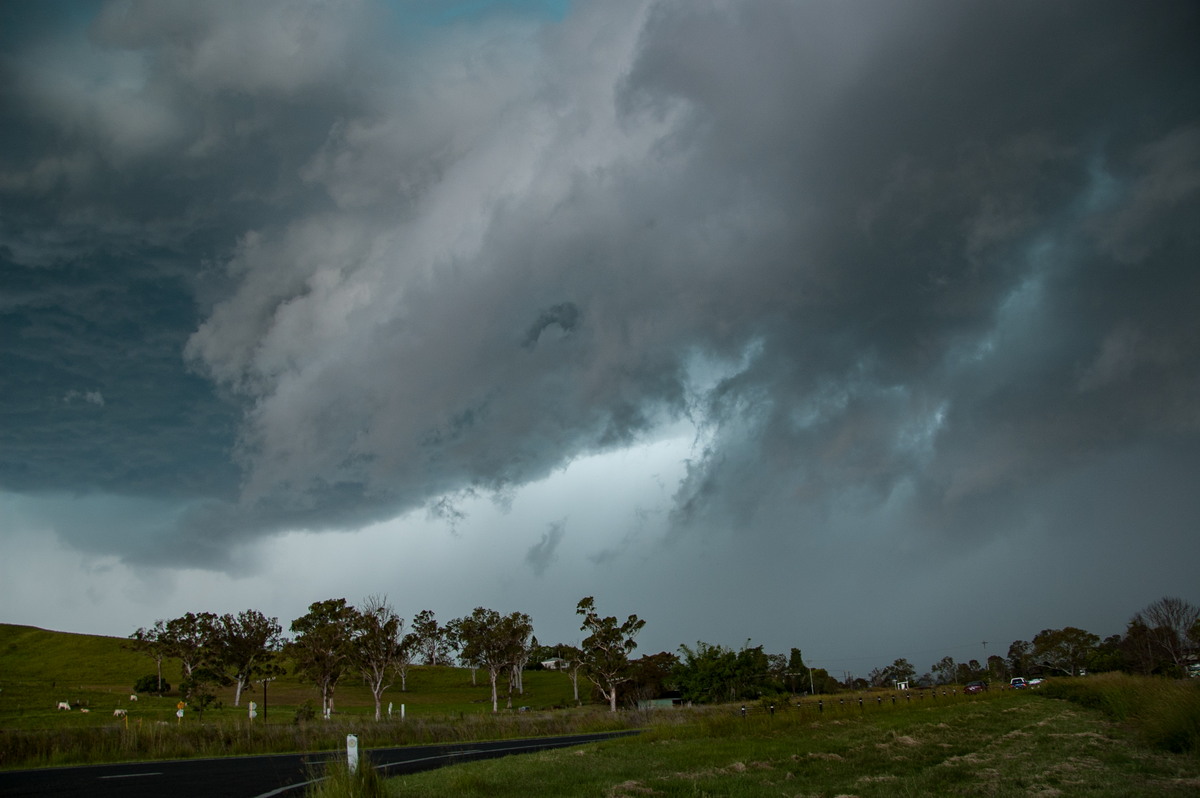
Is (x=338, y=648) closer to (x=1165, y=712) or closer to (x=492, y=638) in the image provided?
(x=492, y=638)

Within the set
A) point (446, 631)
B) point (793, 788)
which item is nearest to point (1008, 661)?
point (446, 631)

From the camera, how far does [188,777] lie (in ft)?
61.0

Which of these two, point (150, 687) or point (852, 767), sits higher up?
point (852, 767)

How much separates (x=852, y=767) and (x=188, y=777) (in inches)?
675

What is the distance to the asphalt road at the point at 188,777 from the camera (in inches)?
594

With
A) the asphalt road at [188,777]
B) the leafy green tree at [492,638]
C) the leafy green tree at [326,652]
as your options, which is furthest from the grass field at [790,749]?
the leafy green tree at [492,638]

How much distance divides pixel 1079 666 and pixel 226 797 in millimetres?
184487

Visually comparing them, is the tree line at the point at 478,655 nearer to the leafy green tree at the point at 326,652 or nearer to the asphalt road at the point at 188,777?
the leafy green tree at the point at 326,652

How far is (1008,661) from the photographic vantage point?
190 metres

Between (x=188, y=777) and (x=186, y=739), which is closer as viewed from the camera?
(x=188, y=777)

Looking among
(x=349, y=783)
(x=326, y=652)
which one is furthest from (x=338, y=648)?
(x=349, y=783)

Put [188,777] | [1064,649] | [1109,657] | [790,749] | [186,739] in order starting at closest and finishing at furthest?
[188,777] < [790,749] < [186,739] < [1109,657] < [1064,649]

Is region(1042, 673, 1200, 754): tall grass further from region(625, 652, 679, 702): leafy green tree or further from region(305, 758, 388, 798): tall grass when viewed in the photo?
region(625, 652, 679, 702): leafy green tree

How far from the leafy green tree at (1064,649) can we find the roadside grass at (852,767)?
155 m
